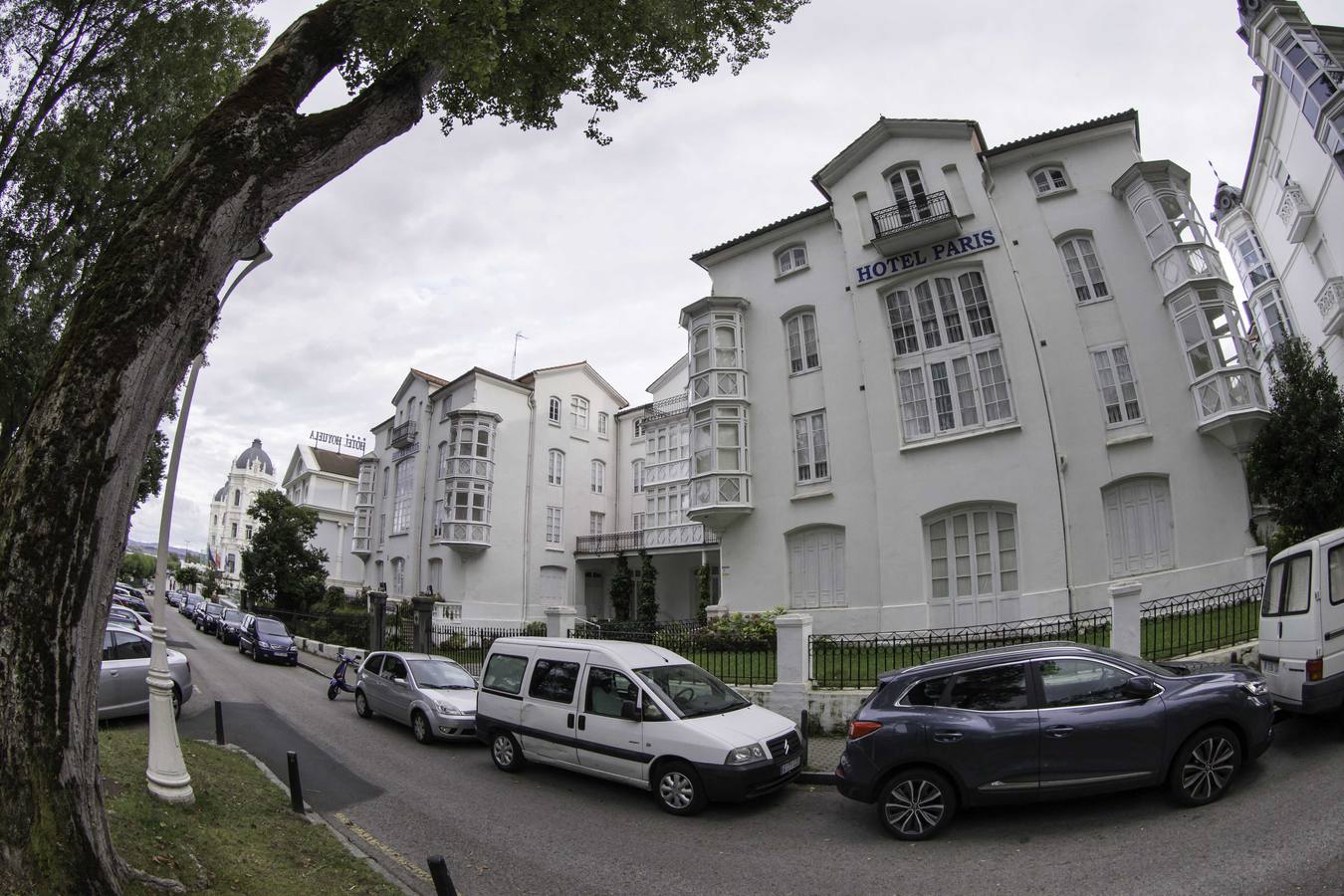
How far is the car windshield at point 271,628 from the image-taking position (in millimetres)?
25519

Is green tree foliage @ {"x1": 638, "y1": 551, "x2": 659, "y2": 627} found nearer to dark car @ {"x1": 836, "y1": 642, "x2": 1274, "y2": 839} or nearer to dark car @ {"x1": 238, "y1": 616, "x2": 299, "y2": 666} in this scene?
dark car @ {"x1": 238, "y1": 616, "x2": 299, "y2": 666}

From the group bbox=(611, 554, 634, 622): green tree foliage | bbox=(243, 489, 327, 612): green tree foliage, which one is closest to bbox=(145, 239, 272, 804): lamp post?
bbox=(611, 554, 634, 622): green tree foliage

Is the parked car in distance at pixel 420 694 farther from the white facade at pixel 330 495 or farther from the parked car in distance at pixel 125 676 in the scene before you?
the white facade at pixel 330 495

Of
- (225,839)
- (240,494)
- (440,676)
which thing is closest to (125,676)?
(440,676)

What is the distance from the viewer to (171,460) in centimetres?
840

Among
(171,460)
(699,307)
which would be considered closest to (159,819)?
(171,460)

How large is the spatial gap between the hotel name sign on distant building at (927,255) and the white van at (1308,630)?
463 inches

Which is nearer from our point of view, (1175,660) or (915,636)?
(1175,660)

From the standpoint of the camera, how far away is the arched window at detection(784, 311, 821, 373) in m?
21.4

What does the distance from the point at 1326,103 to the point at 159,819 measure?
27662mm

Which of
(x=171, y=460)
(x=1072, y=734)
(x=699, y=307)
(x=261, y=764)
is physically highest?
(x=699, y=307)

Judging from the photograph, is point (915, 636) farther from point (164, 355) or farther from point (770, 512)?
point (164, 355)

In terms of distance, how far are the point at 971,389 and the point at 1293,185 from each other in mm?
15706

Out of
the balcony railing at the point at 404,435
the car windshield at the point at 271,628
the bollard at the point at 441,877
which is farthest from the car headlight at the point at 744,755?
the balcony railing at the point at 404,435
